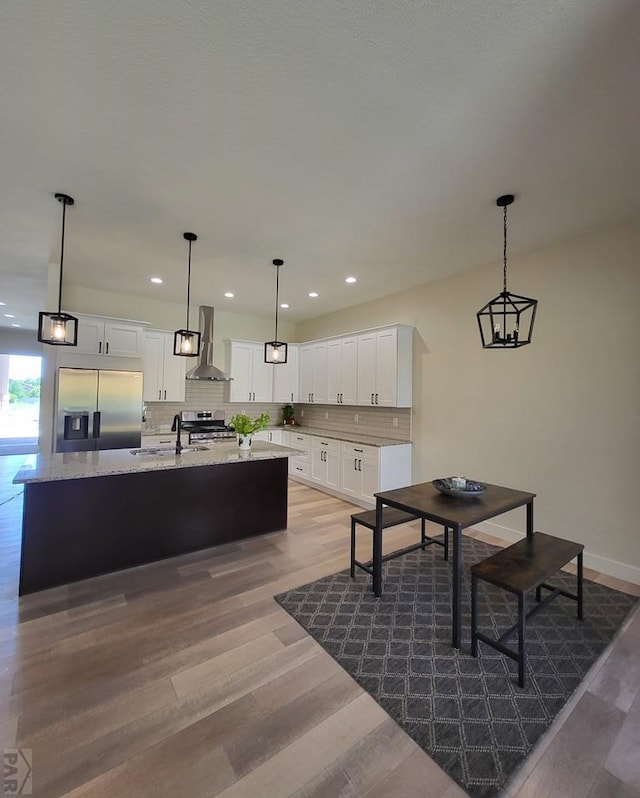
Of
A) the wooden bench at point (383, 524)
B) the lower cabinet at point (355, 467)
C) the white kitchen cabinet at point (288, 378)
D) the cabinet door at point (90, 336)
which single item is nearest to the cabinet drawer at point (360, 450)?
the lower cabinet at point (355, 467)

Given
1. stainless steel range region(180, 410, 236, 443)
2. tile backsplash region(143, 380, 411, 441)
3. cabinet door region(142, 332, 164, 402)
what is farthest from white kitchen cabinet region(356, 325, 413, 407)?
cabinet door region(142, 332, 164, 402)

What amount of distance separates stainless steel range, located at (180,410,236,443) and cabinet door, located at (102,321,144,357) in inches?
52.6

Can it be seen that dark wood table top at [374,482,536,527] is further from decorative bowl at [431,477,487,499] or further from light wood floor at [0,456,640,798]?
light wood floor at [0,456,640,798]

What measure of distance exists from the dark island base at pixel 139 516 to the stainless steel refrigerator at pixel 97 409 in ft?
6.45

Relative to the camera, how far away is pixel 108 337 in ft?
16.5

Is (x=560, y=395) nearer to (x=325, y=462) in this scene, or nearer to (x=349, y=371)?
(x=349, y=371)

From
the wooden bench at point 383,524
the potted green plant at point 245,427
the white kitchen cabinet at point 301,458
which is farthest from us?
the white kitchen cabinet at point 301,458

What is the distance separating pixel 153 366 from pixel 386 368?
367cm

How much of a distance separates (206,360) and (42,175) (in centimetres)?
388

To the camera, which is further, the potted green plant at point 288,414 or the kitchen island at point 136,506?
the potted green plant at point 288,414

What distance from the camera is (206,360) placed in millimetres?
6352

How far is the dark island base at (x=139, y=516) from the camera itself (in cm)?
285

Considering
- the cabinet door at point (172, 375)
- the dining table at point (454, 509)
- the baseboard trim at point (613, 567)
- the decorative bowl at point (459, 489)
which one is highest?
the cabinet door at point (172, 375)

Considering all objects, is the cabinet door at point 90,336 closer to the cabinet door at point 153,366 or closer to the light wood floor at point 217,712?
the cabinet door at point 153,366
